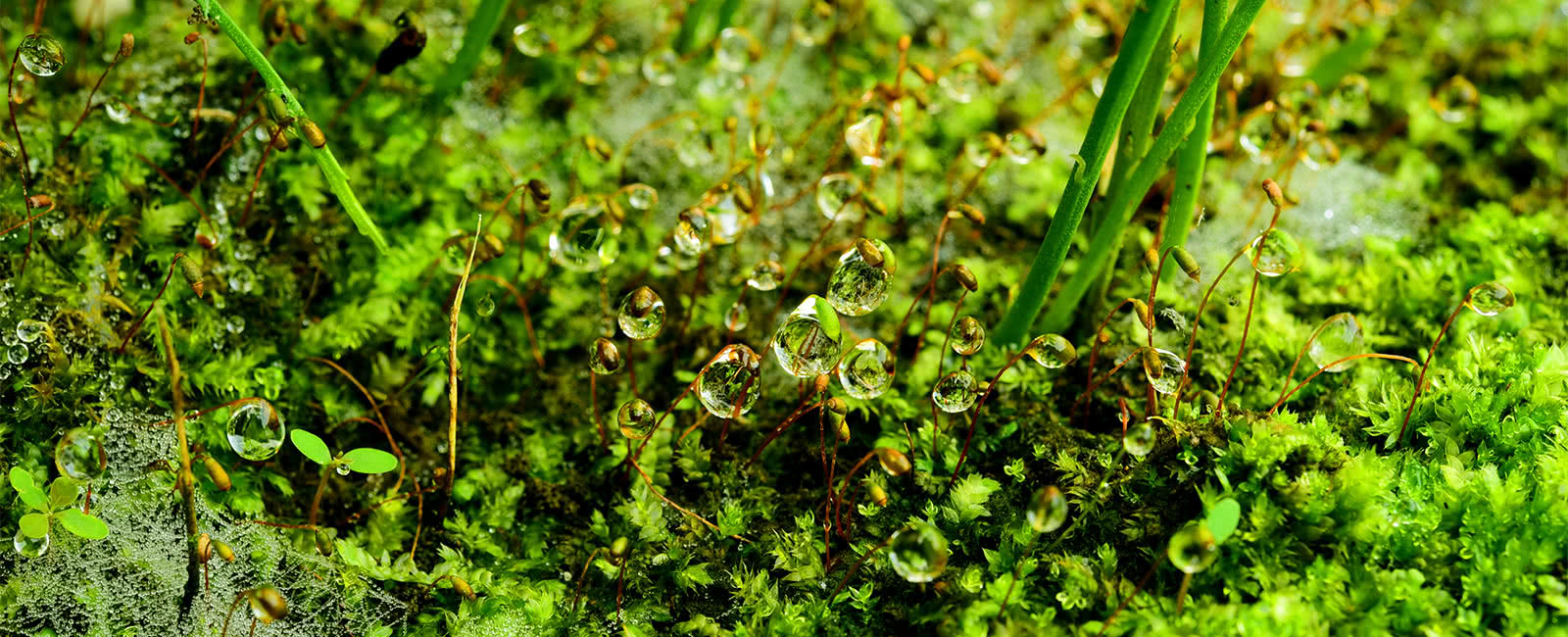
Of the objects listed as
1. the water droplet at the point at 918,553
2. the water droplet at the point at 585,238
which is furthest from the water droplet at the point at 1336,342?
the water droplet at the point at 585,238

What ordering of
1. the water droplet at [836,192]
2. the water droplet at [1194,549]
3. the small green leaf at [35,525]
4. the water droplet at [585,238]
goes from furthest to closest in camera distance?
the water droplet at [836,192] < the water droplet at [585,238] < the small green leaf at [35,525] < the water droplet at [1194,549]

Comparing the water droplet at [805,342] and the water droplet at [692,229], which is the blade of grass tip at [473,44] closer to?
the water droplet at [692,229]

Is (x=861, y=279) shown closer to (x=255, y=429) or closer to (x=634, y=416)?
(x=634, y=416)

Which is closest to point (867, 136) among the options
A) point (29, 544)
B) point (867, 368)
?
point (867, 368)

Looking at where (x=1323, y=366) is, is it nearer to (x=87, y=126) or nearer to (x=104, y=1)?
(x=87, y=126)

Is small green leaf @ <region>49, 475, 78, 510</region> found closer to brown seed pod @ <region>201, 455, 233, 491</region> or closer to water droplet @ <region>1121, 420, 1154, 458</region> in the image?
brown seed pod @ <region>201, 455, 233, 491</region>

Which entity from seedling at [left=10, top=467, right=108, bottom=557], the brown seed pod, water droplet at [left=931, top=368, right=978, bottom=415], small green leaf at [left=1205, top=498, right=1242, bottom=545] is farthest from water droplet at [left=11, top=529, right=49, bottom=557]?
small green leaf at [left=1205, top=498, right=1242, bottom=545]
